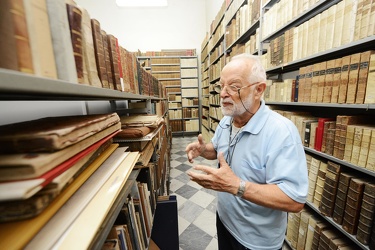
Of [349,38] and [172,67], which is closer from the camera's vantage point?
[349,38]

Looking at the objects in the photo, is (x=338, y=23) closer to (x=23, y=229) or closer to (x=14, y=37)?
(x=14, y=37)

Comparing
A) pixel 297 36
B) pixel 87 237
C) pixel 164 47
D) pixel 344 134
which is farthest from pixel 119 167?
pixel 164 47

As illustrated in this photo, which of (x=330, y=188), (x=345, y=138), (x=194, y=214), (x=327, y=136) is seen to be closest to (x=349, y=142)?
(x=345, y=138)

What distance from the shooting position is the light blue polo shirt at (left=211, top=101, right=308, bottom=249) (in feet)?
2.55

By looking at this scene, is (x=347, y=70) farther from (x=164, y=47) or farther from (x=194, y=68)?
(x=164, y=47)

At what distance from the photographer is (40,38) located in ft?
1.05

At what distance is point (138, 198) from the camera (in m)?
0.84

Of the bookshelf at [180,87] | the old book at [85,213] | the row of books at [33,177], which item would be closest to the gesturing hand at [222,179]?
the old book at [85,213]

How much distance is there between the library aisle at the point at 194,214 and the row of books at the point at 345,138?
1.28 m

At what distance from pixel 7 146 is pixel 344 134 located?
1502 millimetres

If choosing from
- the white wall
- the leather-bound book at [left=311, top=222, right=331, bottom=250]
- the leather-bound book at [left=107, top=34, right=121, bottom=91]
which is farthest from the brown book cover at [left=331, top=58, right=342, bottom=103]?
the white wall

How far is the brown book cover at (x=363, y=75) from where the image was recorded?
0.93 metres

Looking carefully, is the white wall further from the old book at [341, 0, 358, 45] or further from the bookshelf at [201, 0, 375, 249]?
the old book at [341, 0, 358, 45]

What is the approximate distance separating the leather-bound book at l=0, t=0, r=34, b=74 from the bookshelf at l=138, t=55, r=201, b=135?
220 inches
